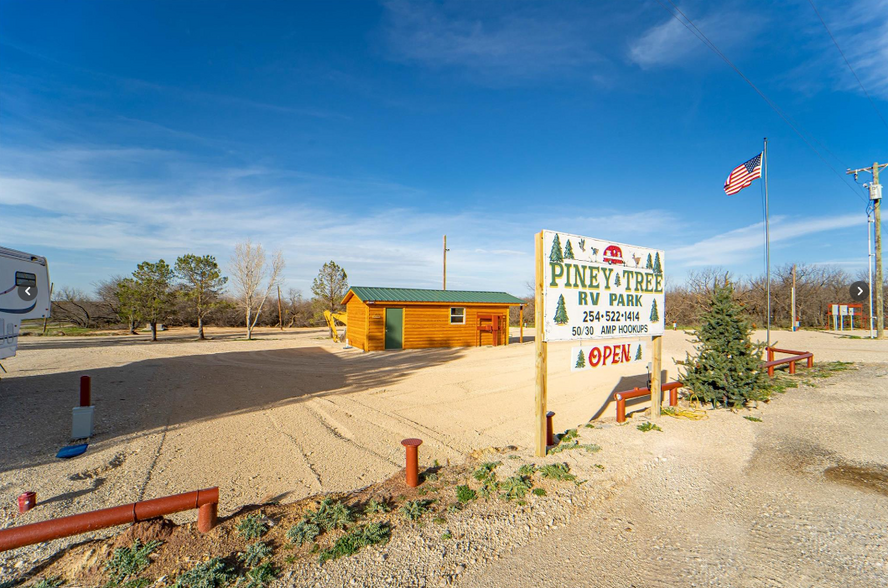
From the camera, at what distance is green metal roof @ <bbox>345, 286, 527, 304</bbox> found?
1928cm

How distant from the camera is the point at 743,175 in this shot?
41.2 feet

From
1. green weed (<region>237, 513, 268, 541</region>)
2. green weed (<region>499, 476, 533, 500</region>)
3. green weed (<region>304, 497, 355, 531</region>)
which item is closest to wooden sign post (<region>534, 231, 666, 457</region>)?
green weed (<region>499, 476, 533, 500</region>)

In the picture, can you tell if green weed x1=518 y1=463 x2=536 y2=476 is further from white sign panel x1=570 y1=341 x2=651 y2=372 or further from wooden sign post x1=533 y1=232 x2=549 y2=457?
white sign panel x1=570 y1=341 x2=651 y2=372

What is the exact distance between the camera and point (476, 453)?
5633 millimetres

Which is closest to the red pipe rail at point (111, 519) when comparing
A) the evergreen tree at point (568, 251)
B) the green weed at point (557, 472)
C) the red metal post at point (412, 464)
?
the red metal post at point (412, 464)

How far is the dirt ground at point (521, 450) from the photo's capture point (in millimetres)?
3240

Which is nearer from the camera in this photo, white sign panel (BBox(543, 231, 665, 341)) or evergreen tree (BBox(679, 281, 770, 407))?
white sign panel (BBox(543, 231, 665, 341))

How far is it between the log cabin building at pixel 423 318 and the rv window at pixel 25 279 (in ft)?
35.2

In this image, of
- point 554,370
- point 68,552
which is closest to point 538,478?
point 68,552

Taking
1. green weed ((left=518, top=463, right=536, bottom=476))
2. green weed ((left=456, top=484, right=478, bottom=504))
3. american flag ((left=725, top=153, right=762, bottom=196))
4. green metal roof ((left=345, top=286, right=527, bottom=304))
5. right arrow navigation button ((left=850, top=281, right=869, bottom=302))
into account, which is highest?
american flag ((left=725, top=153, right=762, bottom=196))

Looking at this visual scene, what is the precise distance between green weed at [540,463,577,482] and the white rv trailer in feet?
36.0

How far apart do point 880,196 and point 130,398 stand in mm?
32212

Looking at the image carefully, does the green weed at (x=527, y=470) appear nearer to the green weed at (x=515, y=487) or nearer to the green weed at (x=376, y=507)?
the green weed at (x=515, y=487)

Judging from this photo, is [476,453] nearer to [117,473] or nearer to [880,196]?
[117,473]
